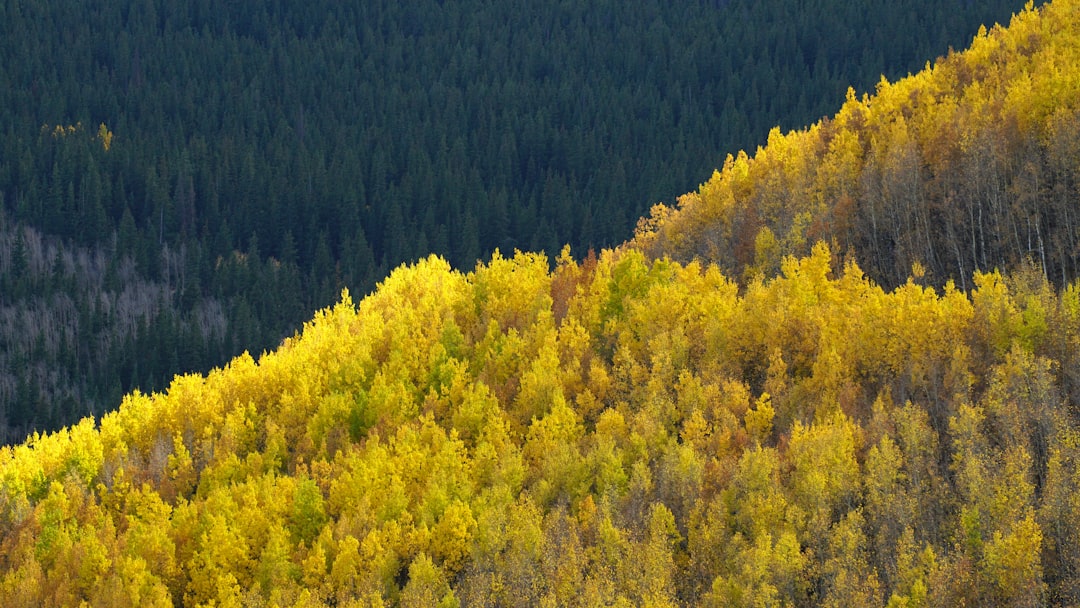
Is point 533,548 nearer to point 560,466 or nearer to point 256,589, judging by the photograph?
point 560,466

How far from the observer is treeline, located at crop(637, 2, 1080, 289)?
4235 inches

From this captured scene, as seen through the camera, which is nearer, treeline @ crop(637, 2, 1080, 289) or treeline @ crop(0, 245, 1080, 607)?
treeline @ crop(0, 245, 1080, 607)

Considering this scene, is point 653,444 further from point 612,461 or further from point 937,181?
point 937,181

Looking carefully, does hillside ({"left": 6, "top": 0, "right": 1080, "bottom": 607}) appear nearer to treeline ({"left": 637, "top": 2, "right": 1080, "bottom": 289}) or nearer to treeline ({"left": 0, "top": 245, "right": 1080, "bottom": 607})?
treeline ({"left": 0, "top": 245, "right": 1080, "bottom": 607})

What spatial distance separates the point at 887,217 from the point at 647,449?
30331mm

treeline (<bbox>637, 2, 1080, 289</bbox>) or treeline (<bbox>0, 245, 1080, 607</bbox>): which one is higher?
treeline (<bbox>637, 2, 1080, 289</bbox>)

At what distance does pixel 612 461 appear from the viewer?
97812mm

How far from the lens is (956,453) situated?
8638 centimetres

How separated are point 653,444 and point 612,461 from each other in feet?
13.8

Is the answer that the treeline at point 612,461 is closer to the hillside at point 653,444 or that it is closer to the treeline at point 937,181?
the hillside at point 653,444

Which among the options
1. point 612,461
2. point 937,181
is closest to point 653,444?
point 612,461

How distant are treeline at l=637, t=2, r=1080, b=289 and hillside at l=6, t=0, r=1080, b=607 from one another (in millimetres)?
485

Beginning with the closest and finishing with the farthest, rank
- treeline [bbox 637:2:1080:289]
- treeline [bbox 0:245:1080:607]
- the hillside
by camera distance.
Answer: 1. treeline [bbox 0:245:1080:607]
2. the hillside
3. treeline [bbox 637:2:1080:289]

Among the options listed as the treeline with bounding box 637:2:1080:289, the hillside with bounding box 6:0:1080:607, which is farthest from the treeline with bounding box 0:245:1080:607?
the treeline with bounding box 637:2:1080:289
